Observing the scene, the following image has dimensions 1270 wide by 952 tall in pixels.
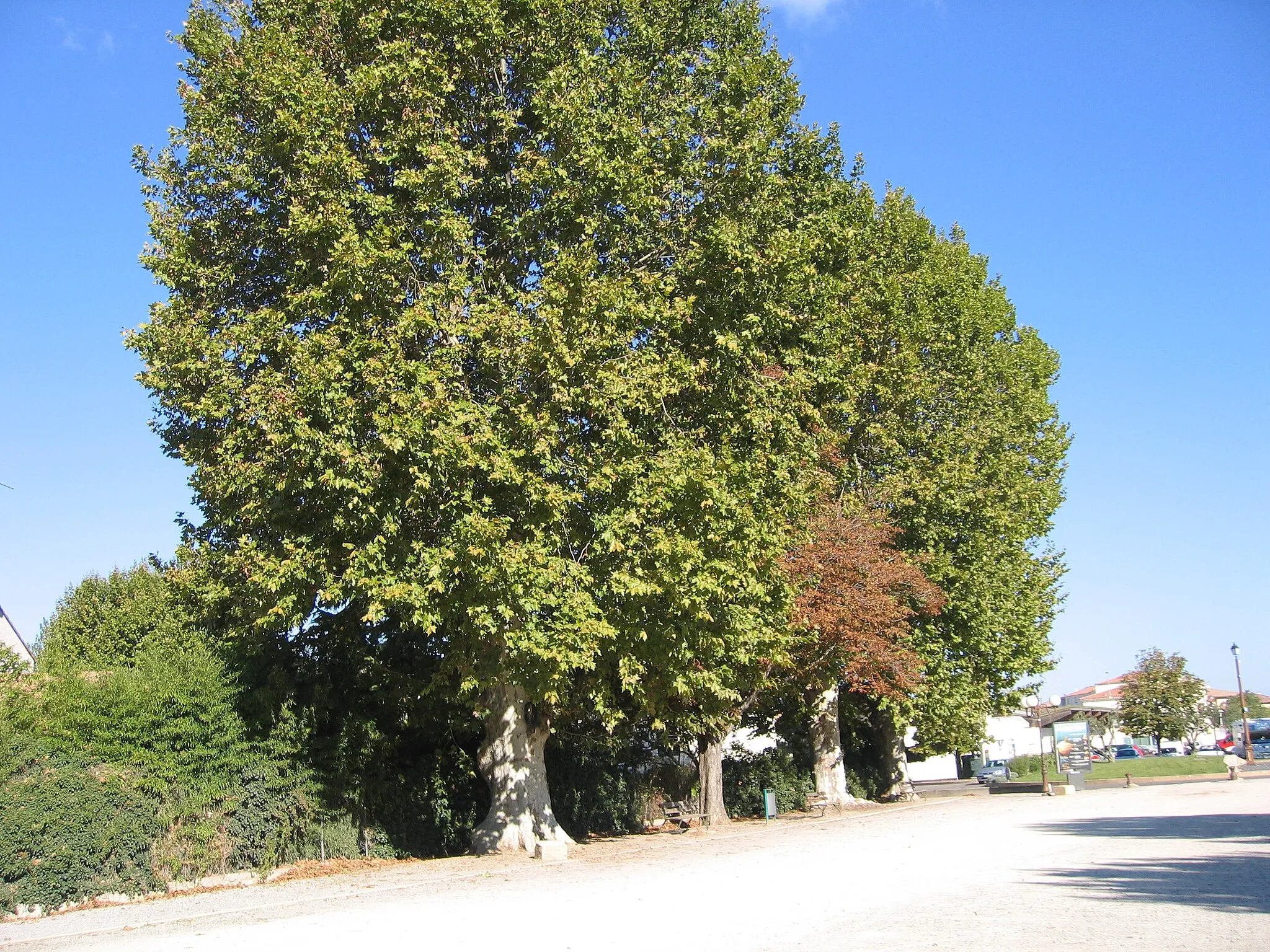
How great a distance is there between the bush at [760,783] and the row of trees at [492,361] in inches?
322

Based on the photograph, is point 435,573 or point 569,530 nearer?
point 435,573

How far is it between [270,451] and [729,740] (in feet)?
65.5

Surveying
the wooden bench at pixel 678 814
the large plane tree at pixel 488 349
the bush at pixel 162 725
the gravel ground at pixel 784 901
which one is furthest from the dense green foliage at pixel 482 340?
the wooden bench at pixel 678 814

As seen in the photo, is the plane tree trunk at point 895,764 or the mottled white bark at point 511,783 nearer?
the mottled white bark at point 511,783

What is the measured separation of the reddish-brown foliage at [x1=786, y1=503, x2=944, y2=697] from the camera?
22328 mm

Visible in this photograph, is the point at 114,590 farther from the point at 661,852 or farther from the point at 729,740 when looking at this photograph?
the point at 661,852

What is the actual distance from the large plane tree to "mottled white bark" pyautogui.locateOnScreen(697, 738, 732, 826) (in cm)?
646

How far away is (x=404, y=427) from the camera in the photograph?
13.4m

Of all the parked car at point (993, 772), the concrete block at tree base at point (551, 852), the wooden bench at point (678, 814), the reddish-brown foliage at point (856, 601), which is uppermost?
the reddish-brown foliage at point (856, 601)

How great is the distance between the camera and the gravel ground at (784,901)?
28.6ft

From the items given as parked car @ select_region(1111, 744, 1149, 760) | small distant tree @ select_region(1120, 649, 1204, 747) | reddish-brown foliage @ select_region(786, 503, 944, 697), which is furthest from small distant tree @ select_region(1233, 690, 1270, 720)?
reddish-brown foliage @ select_region(786, 503, 944, 697)

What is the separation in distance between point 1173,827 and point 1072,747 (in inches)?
1293

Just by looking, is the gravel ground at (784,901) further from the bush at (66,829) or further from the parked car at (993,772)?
the parked car at (993,772)

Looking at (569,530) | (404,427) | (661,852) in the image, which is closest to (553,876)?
(661,852)
